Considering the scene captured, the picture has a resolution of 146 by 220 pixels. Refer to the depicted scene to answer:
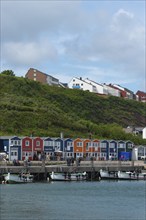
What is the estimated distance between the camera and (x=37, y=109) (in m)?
145

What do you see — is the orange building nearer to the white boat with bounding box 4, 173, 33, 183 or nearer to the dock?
the dock

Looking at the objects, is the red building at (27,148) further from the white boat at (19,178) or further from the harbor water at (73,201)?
the harbor water at (73,201)

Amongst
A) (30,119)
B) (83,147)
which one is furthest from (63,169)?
(30,119)

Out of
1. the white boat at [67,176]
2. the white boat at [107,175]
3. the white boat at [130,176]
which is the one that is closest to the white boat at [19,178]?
the white boat at [67,176]

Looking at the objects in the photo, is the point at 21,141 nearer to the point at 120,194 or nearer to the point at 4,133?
the point at 4,133

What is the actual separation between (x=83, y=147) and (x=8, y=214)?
66.5 meters

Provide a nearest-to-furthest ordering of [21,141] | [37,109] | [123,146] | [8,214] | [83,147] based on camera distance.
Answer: [8,214] < [21,141] < [83,147] < [123,146] < [37,109]

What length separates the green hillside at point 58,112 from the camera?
132m

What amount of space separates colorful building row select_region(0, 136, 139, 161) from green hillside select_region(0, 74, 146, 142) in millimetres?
12236

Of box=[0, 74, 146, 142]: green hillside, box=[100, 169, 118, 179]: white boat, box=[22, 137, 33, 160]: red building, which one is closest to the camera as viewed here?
box=[100, 169, 118, 179]: white boat

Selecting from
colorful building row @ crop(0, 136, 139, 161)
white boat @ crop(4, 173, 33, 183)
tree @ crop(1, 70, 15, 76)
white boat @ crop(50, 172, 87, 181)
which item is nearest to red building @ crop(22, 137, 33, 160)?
colorful building row @ crop(0, 136, 139, 161)

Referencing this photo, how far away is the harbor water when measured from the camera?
4797 centimetres

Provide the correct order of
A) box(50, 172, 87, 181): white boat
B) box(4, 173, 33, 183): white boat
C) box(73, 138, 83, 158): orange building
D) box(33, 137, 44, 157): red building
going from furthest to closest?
1. box(73, 138, 83, 158): orange building
2. box(33, 137, 44, 157): red building
3. box(50, 172, 87, 181): white boat
4. box(4, 173, 33, 183): white boat

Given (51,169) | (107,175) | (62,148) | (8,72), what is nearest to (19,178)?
(51,169)
